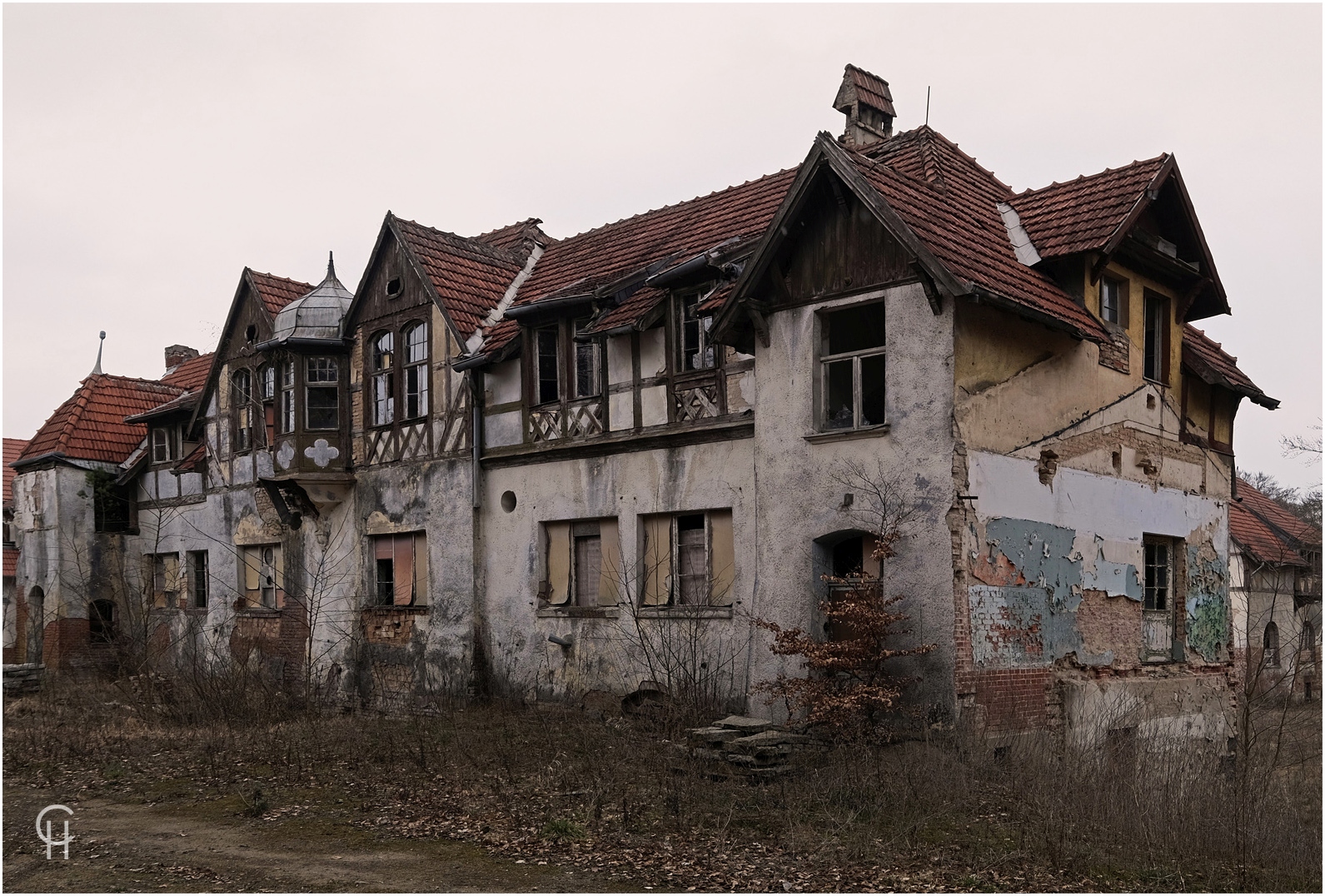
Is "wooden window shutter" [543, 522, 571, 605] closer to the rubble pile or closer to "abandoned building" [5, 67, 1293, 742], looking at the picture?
"abandoned building" [5, 67, 1293, 742]

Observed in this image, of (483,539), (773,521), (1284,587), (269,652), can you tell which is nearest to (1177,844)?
(773,521)

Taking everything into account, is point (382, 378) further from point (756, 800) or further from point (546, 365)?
point (756, 800)

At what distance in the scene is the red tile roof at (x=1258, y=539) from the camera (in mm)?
31766

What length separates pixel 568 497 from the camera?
20.2 m

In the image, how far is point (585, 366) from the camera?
20.4 metres

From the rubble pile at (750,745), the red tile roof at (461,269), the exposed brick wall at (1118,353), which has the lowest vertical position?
the rubble pile at (750,745)

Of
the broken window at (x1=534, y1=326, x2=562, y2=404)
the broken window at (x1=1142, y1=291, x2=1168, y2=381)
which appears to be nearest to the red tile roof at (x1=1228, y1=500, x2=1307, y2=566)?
the broken window at (x1=1142, y1=291, x2=1168, y2=381)

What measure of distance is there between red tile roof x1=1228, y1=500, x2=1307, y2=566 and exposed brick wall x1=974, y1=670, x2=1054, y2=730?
1791 centimetres

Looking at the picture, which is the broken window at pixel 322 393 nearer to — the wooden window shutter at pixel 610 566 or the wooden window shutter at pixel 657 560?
the wooden window shutter at pixel 610 566

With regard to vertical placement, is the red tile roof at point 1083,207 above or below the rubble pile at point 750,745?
above

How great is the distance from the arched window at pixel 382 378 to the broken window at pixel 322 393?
2.57 feet

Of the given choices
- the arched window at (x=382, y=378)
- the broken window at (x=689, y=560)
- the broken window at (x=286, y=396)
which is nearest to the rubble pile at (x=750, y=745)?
the broken window at (x=689, y=560)

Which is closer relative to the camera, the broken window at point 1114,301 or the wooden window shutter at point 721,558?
the broken window at point 1114,301

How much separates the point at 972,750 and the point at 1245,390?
29.7 ft
